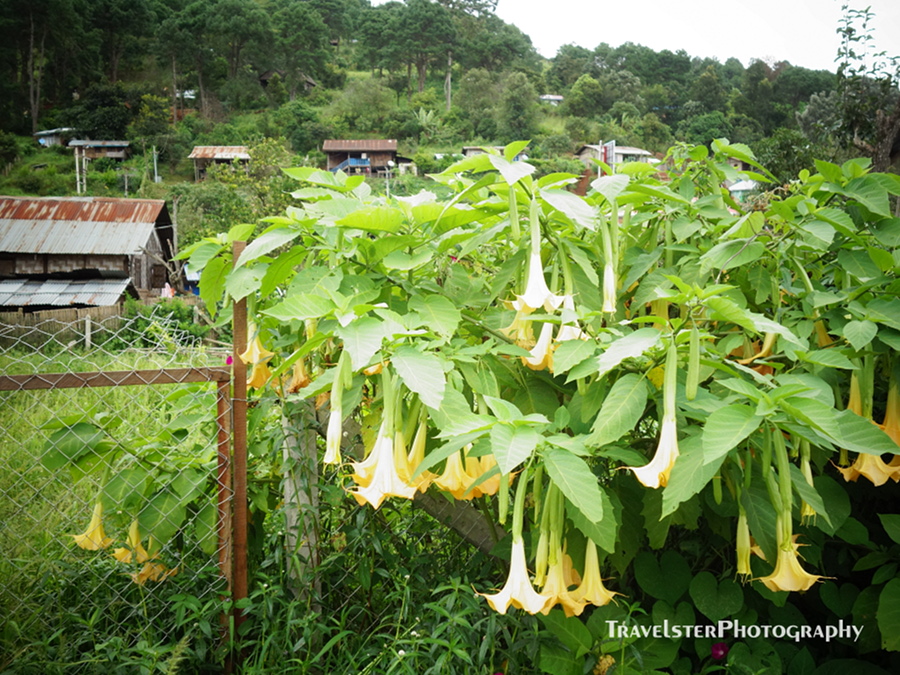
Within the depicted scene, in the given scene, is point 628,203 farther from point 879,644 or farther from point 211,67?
point 211,67

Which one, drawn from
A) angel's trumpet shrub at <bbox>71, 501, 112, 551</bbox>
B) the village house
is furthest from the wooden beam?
the village house

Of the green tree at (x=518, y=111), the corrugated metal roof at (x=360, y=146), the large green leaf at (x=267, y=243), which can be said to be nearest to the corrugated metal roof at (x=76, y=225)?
the corrugated metal roof at (x=360, y=146)

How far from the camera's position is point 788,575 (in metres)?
0.87

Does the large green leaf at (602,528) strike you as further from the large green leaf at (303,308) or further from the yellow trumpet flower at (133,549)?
the yellow trumpet flower at (133,549)

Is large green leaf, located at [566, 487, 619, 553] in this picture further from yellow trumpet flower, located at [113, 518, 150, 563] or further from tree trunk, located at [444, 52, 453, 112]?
tree trunk, located at [444, 52, 453, 112]

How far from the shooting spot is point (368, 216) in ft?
3.49

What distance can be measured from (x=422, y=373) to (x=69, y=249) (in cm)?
1489

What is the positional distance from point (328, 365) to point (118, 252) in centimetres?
1408

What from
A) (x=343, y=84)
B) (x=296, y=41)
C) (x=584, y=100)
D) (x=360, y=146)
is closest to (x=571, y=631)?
(x=360, y=146)

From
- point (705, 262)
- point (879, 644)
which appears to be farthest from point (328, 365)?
point (879, 644)

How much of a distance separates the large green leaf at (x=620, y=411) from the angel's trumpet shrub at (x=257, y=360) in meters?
0.85

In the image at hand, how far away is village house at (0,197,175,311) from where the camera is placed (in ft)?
41.8

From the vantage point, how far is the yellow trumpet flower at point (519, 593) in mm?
848

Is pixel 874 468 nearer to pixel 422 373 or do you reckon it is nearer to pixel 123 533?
pixel 422 373
